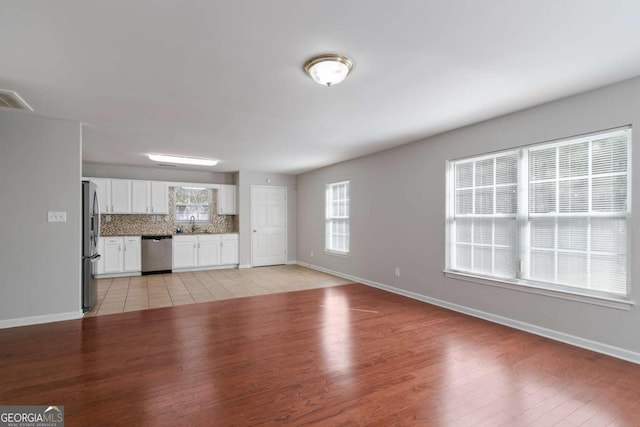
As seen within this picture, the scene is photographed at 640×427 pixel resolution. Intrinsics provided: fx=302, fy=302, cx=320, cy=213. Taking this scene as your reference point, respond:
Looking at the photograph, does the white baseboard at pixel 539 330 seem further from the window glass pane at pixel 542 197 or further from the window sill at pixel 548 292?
the window glass pane at pixel 542 197

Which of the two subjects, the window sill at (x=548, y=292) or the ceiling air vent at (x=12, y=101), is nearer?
the window sill at (x=548, y=292)

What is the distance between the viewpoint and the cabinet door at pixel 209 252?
7355 millimetres

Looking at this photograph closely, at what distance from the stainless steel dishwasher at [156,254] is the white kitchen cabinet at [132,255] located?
10cm

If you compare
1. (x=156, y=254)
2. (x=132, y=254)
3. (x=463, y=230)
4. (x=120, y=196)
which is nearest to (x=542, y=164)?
(x=463, y=230)

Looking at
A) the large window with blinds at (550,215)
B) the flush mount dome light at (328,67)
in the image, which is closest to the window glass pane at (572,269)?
the large window with blinds at (550,215)

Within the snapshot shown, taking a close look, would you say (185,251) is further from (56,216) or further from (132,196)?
(56,216)

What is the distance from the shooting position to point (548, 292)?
10.7ft

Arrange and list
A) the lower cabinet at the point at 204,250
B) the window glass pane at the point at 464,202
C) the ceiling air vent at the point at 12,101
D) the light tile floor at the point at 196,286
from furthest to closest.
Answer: the lower cabinet at the point at 204,250, the light tile floor at the point at 196,286, the window glass pane at the point at 464,202, the ceiling air vent at the point at 12,101

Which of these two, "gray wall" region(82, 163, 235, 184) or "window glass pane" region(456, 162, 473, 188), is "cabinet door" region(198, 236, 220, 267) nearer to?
"gray wall" region(82, 163, 235, 184)

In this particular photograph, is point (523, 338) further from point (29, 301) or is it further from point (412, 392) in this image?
point (29, 301)

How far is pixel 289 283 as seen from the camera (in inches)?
238

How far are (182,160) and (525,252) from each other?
246 inches

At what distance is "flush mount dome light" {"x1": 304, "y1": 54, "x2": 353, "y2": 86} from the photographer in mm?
2352

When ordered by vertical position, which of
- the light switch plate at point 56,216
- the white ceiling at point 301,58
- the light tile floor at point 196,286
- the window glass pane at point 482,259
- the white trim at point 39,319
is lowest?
the light tile floor at point 196,286
